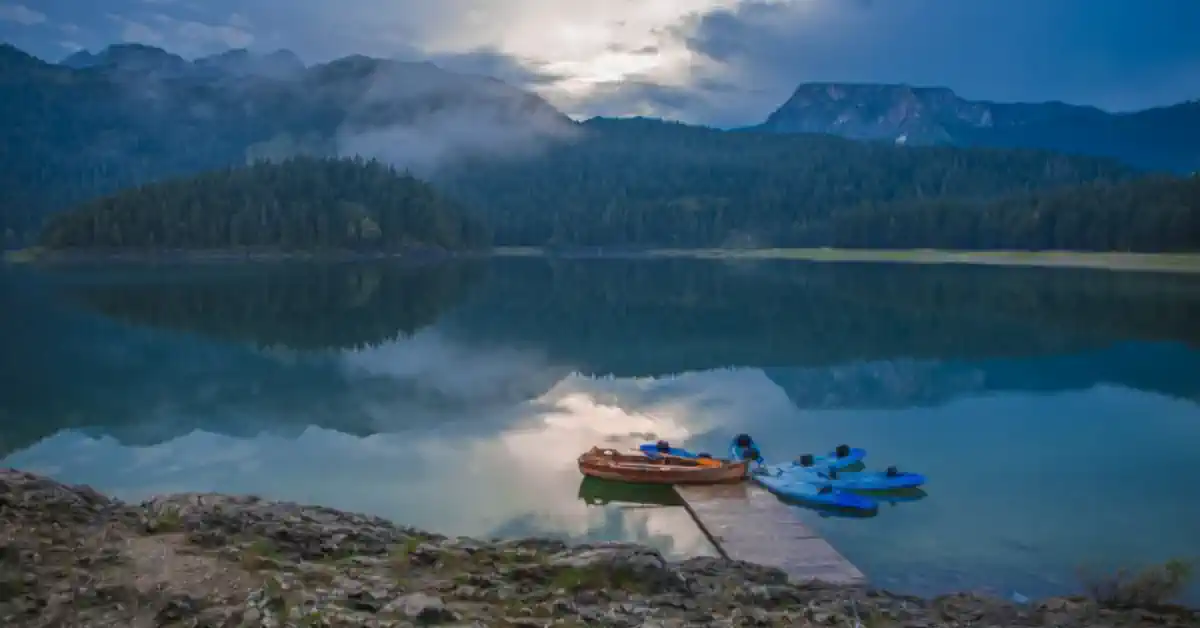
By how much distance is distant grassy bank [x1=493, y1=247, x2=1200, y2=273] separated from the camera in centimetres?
9569

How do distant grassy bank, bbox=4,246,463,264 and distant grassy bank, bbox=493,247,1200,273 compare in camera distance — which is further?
distant grassy bank, bbox=4,246,463,264

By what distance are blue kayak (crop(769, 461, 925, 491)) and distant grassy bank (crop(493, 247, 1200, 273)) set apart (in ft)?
270

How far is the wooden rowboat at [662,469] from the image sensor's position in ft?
60.3

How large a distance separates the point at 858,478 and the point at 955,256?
120468mm

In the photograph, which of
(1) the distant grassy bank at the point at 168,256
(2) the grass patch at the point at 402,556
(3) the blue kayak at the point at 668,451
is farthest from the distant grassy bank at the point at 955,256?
(2) the grass patch at the point at 402,556

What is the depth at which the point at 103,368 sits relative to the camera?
110ft

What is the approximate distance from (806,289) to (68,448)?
61535 mm

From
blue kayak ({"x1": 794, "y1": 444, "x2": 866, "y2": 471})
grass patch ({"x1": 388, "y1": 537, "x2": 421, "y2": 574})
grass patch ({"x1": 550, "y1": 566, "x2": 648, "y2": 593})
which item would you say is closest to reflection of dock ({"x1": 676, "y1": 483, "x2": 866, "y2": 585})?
blue kayak ({"x1": 794, "y1": 444, "x2": 866, "y2": 471})

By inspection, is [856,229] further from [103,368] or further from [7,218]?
[7,218]

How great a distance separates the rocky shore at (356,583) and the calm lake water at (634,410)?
290cm

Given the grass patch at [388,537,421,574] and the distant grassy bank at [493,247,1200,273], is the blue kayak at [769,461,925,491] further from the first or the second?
the distant grassy bank at [493,247,1200,273]

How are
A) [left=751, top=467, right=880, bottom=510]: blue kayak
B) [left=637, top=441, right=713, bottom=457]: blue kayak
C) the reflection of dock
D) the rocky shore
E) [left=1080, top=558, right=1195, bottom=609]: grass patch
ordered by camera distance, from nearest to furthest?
1. the rocky shore
2. [left=1080, top=558, right=1195, bottom=609]: grass patch
3. the reflection of dock
4. [left=751, top=467, right=880, bottom=510]: blue kayak
5. [left=637, top=441, right=713, bottom=457]: blue kayak

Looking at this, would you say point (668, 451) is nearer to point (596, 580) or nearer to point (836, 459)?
point (836, 459)

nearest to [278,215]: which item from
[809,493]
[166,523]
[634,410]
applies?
[634,410]
